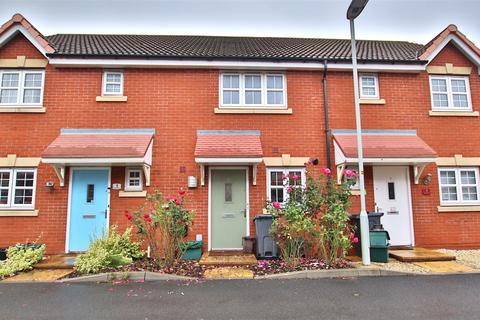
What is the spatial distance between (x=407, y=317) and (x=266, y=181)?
5.30m

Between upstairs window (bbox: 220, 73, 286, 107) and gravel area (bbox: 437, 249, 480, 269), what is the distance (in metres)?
6.37

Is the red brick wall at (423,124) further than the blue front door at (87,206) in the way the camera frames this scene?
Yes

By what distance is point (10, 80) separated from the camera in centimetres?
959

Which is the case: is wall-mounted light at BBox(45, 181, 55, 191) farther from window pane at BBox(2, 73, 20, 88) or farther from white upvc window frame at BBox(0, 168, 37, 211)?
window pane at BBox(2, 73, 20, 88)

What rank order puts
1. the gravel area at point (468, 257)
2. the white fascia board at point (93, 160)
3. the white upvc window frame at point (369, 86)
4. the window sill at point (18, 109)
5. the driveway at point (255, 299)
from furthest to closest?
the white upvc window frame at point (369, 86) → the window sill at point (18, 109) → the white fascia board at point (93, 160) → the gravel area at point (468, 257) → the driveway at point (255, 299)

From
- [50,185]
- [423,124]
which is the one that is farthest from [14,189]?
[423,124]

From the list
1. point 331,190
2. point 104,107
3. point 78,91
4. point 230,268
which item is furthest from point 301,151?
point 78,91

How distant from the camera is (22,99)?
9.50m

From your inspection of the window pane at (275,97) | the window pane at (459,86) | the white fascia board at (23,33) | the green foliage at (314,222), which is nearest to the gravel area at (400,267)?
the green foliage at (314,222)

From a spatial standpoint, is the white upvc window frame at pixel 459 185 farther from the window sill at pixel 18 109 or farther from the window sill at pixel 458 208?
the window sill at pixel 18 109

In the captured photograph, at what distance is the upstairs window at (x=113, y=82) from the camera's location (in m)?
9.74

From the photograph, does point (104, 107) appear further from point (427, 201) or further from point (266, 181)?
point (427, 201)

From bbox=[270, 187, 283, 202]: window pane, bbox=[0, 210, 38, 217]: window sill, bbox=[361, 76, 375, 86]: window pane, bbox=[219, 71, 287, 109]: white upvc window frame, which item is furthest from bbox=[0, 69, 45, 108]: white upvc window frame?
bbox=[361, 76, 375, 86]: window pane

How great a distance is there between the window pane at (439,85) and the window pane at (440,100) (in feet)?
0.55
